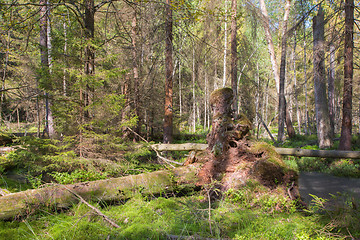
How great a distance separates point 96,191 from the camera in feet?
12.7

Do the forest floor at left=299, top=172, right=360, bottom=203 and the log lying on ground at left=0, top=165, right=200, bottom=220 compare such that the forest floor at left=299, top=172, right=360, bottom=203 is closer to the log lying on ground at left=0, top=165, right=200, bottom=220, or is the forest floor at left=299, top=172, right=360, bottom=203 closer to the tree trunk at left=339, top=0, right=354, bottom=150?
the tree trunk at left=339, top=0, right=354, bottom=150

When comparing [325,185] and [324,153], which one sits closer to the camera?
[325,185]

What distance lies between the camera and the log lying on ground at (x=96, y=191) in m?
3.20

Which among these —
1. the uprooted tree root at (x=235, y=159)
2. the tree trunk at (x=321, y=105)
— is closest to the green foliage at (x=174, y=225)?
the uprooted tree root at (x=235, y=159)

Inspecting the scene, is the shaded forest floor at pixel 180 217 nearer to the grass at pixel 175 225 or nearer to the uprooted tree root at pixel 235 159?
the grass at pixel 175 225

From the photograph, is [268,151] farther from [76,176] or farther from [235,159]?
[76,176]

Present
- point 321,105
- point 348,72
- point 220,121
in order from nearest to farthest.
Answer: point 220,121 → point 348,72 → point 321,105

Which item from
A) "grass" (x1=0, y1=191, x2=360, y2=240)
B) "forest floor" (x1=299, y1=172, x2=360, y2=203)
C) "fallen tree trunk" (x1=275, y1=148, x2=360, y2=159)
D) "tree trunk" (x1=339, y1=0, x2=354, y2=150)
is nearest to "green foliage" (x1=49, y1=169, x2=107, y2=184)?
"grass" (x1=0, y1=191, x2=360, y2=240)

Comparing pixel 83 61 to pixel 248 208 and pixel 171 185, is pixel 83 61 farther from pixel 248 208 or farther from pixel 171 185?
pixel 248 208

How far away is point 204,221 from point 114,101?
12.1 feet

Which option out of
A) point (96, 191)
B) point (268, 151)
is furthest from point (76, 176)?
point (268, 151)

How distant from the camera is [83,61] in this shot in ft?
17.8

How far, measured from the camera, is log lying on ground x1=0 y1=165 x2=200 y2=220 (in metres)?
3.20

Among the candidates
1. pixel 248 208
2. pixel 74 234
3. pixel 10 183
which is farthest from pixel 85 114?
pixel 248 208
